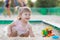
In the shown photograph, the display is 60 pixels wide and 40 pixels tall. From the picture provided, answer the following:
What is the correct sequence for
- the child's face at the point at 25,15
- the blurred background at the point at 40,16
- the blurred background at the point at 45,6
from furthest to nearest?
the blurred background at the point at 45,6 → the blurred background at the point at 40,16 → the child's face at the point at 25,15

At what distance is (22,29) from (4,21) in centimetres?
772

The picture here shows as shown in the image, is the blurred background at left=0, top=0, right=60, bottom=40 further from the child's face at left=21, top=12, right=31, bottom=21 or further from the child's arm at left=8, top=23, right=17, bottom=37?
the child's face at left=21, top=12, right=31, bottom=21

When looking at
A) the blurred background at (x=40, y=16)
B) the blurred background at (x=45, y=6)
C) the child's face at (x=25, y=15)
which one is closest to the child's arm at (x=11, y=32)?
the child's face at (x=25, y=15)

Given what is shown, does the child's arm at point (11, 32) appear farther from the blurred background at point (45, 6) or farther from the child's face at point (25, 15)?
the blurred background at point (45, 6)

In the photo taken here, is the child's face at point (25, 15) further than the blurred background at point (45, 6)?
No

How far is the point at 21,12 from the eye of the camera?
442 cm

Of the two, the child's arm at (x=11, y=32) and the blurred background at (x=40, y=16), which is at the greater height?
the child's arm at (x=11, y=32)

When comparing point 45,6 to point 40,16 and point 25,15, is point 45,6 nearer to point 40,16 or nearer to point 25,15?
point 40,16

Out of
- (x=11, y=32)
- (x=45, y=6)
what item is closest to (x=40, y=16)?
(x=45, y=6)

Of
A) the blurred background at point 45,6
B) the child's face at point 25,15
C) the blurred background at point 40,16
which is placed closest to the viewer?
the child's face at point 25,15

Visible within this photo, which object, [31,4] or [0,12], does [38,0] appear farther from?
[0,12]

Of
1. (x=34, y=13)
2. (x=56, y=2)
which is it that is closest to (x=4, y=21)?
(x=34, y=13)

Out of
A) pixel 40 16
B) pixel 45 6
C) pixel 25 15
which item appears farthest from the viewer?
pixel 45 6

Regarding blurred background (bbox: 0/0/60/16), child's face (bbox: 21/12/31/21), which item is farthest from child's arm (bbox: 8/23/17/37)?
blurred background (bbox: 0/0/60/16)
